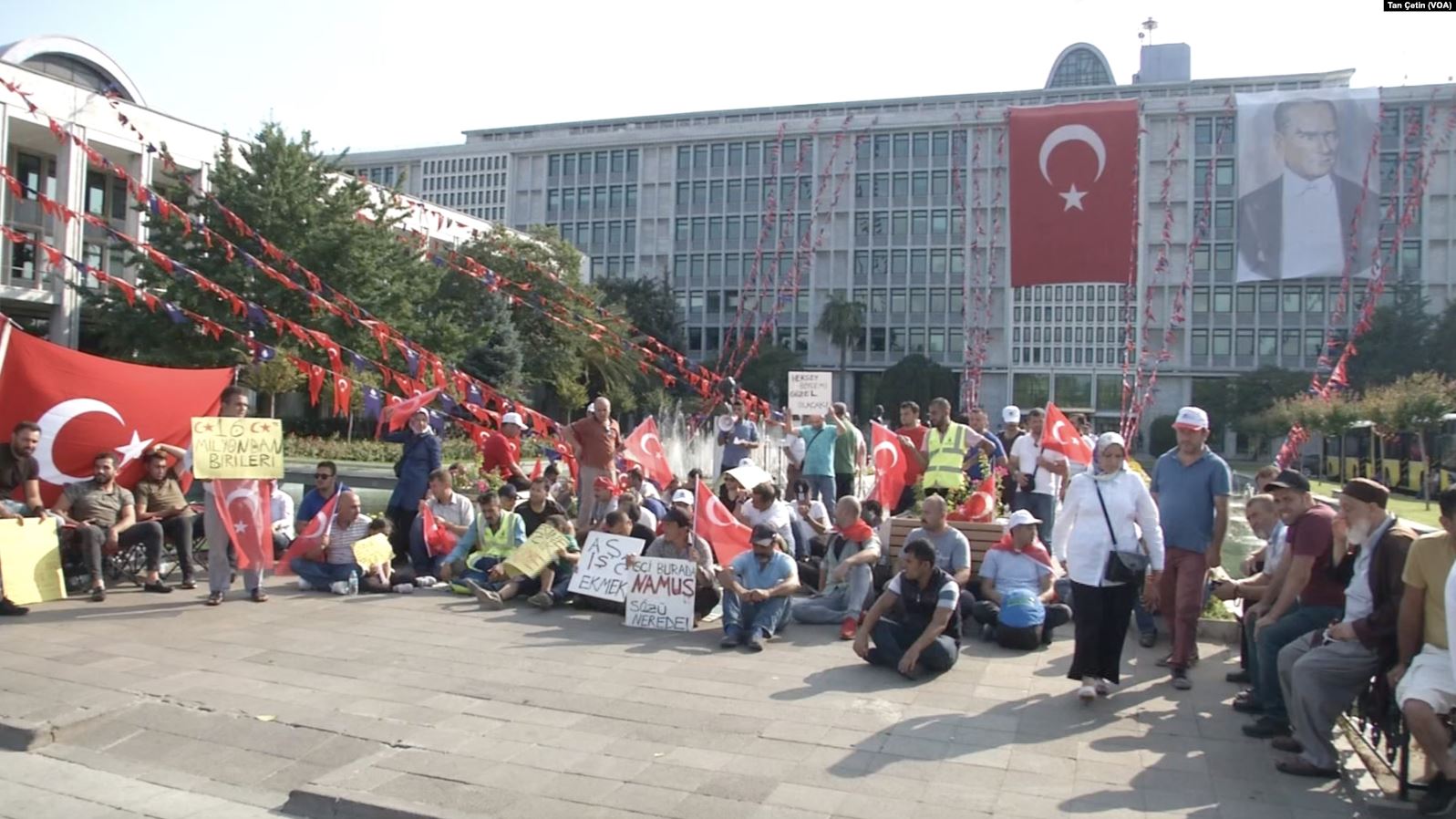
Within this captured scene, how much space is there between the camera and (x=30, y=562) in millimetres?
9023

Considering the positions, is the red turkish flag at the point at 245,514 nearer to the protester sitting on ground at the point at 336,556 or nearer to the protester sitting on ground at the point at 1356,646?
the protester sitting on ground at the point at 336,556

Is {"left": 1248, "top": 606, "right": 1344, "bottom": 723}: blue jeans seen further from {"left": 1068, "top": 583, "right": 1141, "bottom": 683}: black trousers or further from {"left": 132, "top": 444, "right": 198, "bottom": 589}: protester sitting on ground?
{"left": 132, "top": 444, "right": 198, "bottom": 589}: protester sitting on ground

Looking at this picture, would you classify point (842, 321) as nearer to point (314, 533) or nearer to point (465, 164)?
point (465, 164)

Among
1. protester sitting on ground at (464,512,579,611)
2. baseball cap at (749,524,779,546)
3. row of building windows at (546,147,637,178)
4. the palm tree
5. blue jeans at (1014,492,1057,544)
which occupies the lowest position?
protester sitting on ground at (464,512,579,611)

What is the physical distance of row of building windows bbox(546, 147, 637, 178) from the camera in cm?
8275

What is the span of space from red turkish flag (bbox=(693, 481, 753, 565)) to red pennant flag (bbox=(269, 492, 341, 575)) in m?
3.57

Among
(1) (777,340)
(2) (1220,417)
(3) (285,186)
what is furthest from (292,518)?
(1) (777,340)

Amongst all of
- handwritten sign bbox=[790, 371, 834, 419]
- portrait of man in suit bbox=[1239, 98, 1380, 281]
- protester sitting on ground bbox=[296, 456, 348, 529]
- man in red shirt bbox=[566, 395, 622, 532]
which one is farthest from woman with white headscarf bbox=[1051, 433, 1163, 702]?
handwritten sign bbox=[790, 371, 834, 419]

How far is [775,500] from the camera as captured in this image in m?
10.1

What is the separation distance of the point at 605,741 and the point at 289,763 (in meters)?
1.69

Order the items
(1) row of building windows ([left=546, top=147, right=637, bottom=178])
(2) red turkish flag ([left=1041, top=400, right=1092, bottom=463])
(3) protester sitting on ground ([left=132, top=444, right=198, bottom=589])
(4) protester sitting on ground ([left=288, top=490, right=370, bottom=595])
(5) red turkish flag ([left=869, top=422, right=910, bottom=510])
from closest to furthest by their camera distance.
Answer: (3) protester sitting on ground ([left=132, top=444, right=198, bottom=589]) < (4) protester sitting on ground ([left=288, top=490, right=370, bottom=595]) < (2) red turkish flag ([left=1041, top=400, right=1092, bottom=463]) < (5) red turkish flag ([left=869, top=422, right=910, bottom=510]) < (1) row of building windows ([left=546, top=147, right=637, bottom=178])

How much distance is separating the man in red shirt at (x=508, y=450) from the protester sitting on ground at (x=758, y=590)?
483cm

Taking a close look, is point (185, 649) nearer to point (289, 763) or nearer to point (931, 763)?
point (289, 763)

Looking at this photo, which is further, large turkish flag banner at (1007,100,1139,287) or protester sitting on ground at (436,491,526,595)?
large turkish flag banner at (1007,100,1139,287)
